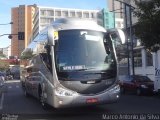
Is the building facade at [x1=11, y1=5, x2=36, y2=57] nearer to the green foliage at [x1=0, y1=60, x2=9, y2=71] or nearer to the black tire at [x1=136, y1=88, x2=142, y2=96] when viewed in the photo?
the green foliage at [x1=0, y1=60, x2=9, y2=71]

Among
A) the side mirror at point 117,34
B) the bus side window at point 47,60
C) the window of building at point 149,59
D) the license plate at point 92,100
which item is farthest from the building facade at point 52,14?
the license plate at point 92,100

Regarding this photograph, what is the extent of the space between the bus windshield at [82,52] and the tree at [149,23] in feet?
32.2

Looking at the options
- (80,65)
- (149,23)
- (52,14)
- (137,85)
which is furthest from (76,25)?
(52,14)

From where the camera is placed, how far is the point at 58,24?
14.3 meters

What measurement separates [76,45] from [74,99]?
6.15 ft

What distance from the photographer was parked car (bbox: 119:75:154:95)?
25.0 meters

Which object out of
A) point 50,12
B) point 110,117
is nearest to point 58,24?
point 110,117

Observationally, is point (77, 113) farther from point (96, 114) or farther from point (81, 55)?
point (81, 55)

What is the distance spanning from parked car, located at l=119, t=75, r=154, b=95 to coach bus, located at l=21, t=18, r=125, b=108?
450 inches

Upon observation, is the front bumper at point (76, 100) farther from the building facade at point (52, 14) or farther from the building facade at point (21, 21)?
the building facade at point (52, 14)

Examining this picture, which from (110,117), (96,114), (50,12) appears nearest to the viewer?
(110,117)

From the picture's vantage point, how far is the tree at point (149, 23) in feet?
75.5

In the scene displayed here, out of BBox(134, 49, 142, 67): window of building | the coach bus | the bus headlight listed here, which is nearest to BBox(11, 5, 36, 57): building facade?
BBox(134, 49, 142, 67): window of building

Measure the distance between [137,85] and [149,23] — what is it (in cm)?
463
